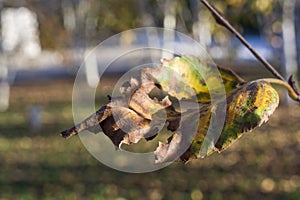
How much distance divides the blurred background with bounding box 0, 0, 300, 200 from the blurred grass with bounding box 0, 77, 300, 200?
0.03 feet

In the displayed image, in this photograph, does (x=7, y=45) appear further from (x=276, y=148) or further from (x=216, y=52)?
(x=276, y=148)

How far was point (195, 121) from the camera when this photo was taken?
2.30ft

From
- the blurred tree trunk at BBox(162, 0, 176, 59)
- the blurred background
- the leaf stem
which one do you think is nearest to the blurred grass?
the blurred background

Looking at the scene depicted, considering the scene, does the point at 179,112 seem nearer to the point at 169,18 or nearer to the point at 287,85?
the point at 287,85

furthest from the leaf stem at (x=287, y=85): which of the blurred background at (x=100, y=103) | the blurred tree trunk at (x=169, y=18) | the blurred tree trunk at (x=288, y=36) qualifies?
the blurred tree trunk at (x=169, y=18)

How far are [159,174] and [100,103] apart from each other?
637 cm

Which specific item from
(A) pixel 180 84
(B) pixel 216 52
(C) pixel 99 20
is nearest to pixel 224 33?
(B) pixel 216 52

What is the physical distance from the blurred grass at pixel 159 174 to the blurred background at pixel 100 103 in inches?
0.4

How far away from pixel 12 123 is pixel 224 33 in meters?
5.71

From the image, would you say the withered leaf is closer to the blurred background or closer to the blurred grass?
the blurred background

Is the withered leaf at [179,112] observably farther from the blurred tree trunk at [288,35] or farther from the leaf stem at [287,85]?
the blurred tree trunk at [288,35]

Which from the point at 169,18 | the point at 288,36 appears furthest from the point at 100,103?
the point at 288,36

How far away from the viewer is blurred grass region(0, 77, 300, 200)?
5.30 m

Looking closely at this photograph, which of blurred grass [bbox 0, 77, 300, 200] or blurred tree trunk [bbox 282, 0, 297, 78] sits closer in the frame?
blurred grass [bbox 0, 77, 300, 200]
